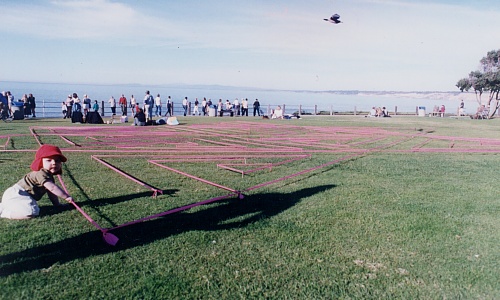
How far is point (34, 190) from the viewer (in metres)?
6.42

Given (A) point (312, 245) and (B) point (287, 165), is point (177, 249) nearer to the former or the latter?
(A) point (312, 245)

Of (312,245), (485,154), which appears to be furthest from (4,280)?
(485,154)

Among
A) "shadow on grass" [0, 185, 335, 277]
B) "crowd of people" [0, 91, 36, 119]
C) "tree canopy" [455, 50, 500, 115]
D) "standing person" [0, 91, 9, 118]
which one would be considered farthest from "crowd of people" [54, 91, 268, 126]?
"tree canopy" [455, 50, 500, 115]

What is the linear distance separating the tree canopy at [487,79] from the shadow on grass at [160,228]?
144ft

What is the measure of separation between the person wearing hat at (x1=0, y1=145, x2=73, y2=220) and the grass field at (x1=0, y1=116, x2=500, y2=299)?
17 centimetres

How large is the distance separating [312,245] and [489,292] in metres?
2.07

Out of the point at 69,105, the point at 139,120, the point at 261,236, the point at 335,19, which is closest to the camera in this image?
the point at 261,236

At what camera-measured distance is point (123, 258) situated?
491 centimetres

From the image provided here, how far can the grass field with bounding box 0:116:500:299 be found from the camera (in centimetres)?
438

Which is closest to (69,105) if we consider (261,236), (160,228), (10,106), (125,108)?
(125,108)

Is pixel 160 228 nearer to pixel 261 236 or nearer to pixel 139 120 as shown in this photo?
pixel 261 236

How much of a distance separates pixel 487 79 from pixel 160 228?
156 feet

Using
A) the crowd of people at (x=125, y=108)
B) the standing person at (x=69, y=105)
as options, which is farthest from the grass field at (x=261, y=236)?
the standing person at (x=69, y=105)

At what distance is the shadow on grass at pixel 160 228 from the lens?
4758 mm
